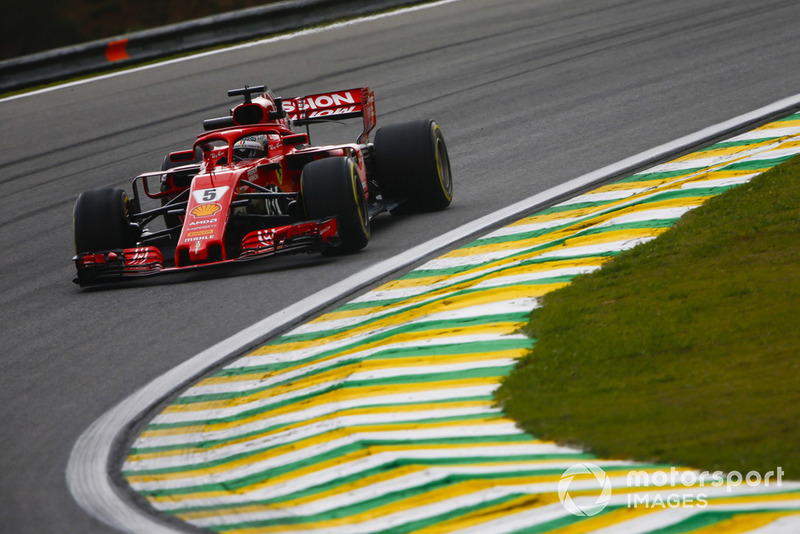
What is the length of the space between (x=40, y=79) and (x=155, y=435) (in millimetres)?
14504

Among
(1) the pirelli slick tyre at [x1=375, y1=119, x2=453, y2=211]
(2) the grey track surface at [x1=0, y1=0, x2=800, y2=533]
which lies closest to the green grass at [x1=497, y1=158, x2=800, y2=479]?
(2) the grey track surface at [x1=0, y1=0, x2=800, y2=533]

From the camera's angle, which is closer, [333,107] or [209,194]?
[209,194]

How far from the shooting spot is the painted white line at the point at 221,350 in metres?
4.54

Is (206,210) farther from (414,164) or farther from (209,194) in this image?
(414,164)

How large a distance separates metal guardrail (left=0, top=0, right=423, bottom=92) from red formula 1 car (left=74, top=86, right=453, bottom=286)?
9.20 m

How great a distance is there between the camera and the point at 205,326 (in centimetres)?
716

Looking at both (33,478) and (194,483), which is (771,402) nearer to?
(194,483)

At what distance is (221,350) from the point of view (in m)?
6.59

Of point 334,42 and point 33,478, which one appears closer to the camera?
point 33,478

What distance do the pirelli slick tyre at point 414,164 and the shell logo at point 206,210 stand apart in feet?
6.45

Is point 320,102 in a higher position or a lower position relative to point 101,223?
higher

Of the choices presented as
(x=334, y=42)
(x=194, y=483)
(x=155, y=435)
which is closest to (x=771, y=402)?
(x=194, y=483)

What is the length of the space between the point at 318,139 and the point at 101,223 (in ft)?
→ 17.7

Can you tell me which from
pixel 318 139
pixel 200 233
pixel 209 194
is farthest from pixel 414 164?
pixel 318 139
